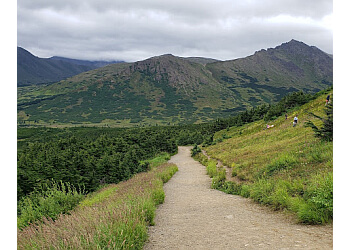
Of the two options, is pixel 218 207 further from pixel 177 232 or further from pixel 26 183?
pixel 26 183

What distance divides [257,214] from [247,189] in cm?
312

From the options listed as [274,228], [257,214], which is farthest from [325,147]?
[274,228]

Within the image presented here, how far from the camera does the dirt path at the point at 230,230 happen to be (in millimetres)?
4941

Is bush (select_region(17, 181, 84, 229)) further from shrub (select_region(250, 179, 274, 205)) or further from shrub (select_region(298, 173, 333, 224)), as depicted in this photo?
shrub (select_region(298, 173, 333, 224))

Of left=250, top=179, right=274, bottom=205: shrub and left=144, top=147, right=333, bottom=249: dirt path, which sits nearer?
left=144, top=147, right=333, bottom=249: dirt path

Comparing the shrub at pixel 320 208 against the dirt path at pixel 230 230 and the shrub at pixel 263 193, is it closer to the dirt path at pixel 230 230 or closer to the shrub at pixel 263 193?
the dirt path at pixel 230 230

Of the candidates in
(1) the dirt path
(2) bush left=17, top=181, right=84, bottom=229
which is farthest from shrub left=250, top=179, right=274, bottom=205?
(2) bush left=17, top=181, right=84, bottom=229

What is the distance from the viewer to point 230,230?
595 centimetres

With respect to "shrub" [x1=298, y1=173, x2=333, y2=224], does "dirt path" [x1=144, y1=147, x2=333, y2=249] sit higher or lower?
lower

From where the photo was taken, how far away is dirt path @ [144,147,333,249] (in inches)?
195

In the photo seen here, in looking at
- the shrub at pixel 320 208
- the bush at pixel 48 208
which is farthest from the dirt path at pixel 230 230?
the bush at pixel 48 208

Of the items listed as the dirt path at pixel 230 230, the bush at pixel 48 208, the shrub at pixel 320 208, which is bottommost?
the bush at pixel 48 208

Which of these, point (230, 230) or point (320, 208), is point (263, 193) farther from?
point (230, 230)

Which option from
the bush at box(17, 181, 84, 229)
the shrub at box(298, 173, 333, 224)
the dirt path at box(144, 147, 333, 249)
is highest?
the shrub at box(298, 173, 333, 224)
